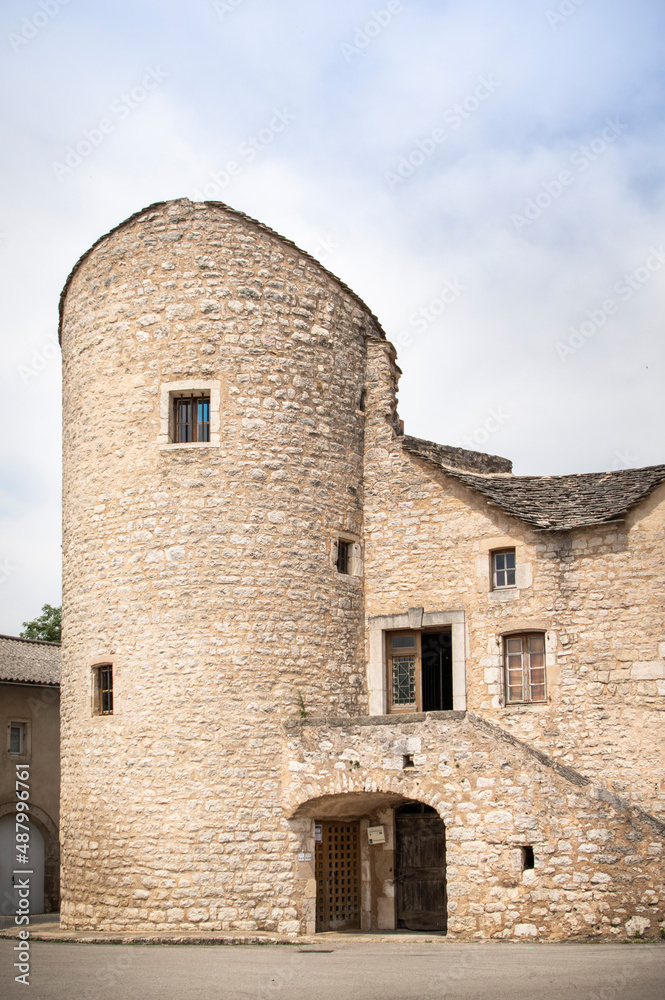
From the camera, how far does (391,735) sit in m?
16.5

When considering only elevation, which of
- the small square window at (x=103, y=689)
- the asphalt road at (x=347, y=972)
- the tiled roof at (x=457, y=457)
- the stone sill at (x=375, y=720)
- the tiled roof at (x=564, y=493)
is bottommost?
the asphalt road at (x=347, y=972)

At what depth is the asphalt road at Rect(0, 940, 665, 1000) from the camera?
11305 millimetres

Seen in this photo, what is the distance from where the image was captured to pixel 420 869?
18.4m

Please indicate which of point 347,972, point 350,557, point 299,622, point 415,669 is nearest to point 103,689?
point 299,622

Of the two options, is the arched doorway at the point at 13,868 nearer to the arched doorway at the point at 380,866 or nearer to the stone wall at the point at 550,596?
the arched doorway at the point at 380,866

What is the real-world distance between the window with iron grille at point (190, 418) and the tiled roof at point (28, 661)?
10586 millimetres

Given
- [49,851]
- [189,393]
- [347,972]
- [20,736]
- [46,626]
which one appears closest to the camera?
[347,972]

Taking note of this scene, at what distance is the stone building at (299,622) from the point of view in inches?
650

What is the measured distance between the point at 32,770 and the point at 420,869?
11913mm

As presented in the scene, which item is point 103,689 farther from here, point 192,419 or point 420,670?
point 420,670

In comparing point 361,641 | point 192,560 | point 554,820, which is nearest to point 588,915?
point 554,820

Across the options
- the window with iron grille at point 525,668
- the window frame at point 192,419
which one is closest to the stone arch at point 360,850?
the window with iron grille at point 525,668

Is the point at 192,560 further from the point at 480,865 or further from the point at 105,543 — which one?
the point at 480,865

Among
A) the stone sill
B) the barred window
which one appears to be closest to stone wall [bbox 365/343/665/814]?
the barred window
